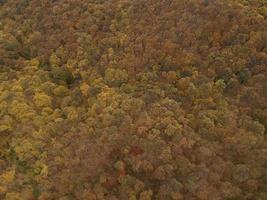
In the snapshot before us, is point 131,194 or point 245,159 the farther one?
point 245,159

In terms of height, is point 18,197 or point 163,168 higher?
point 163,168

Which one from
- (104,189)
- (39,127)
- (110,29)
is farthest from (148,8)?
(104,189)

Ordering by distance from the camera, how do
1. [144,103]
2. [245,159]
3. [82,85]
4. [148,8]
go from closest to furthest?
[245,159]
[144,103]
[82,85]
[148,8]

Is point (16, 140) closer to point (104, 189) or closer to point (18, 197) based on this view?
point (18, 197)

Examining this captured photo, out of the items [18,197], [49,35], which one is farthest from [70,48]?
[18,197]

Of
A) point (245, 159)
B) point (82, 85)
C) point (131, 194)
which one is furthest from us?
point (82, 85)

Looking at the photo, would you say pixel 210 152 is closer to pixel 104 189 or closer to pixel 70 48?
pixel 104 189

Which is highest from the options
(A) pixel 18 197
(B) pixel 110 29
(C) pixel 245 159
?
(B) pixel 110 29
